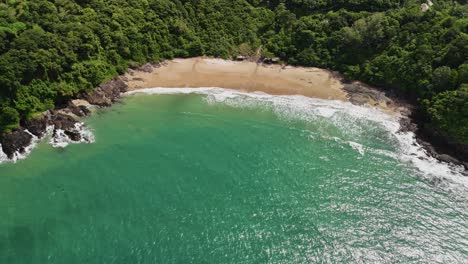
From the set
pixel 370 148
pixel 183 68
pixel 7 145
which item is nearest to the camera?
pixel 7 145

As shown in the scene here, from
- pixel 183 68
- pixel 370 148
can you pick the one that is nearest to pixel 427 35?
pixel 370 148

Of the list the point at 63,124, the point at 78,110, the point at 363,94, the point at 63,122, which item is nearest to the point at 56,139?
the point at 63,124

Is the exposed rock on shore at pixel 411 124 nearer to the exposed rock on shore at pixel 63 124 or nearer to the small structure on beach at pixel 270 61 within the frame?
the small structure on beach at pixel 270 61

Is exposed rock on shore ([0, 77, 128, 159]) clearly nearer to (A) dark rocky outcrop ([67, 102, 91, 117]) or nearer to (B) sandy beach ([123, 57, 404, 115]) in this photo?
(A) dark rocky outcrop ([67, 102, 91, 117])

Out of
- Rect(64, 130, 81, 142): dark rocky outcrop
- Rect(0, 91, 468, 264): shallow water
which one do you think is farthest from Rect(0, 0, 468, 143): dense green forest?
Rect(0, 91, 468, 264): shallow water

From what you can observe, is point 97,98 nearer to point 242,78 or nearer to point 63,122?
point 63,122

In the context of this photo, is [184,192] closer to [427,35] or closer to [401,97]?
[401,97]
